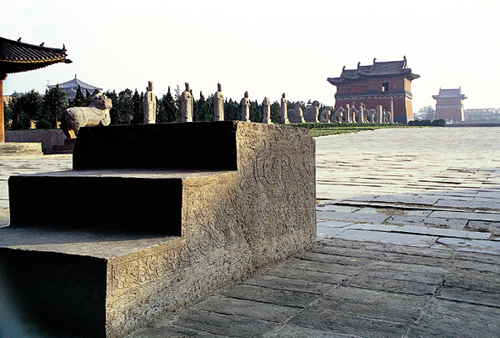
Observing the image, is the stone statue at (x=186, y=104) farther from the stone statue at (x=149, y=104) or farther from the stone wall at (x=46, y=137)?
the stone wall at (x=46, y=137)

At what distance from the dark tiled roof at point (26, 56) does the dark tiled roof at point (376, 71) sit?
4544 cm

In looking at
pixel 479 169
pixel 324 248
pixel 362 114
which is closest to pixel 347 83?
pixel 362 114

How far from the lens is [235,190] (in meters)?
2.15

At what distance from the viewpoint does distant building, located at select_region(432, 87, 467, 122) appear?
8338 cm

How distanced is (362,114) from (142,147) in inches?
1620

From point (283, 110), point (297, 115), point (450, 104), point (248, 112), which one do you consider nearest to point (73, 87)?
point (297, 115)

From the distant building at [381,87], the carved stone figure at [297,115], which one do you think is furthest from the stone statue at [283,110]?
the distant building at [381,87]

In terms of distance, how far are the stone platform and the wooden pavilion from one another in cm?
1434

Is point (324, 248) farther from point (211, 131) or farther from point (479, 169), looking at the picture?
point (479, 169)

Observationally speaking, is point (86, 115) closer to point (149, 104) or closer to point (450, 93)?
point (149, 104)

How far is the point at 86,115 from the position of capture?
15219 mm

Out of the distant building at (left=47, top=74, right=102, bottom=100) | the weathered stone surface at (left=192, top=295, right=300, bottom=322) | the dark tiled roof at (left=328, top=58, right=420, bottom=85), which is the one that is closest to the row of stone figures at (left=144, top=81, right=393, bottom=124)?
the dark tiled roof at (left=328, top=58, right=420, bottom=85)

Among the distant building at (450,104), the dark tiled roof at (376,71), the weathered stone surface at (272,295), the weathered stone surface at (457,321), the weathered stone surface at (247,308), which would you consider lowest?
the weathered stone surface at (457,321)

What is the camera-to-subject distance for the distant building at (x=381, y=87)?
56.1 m
